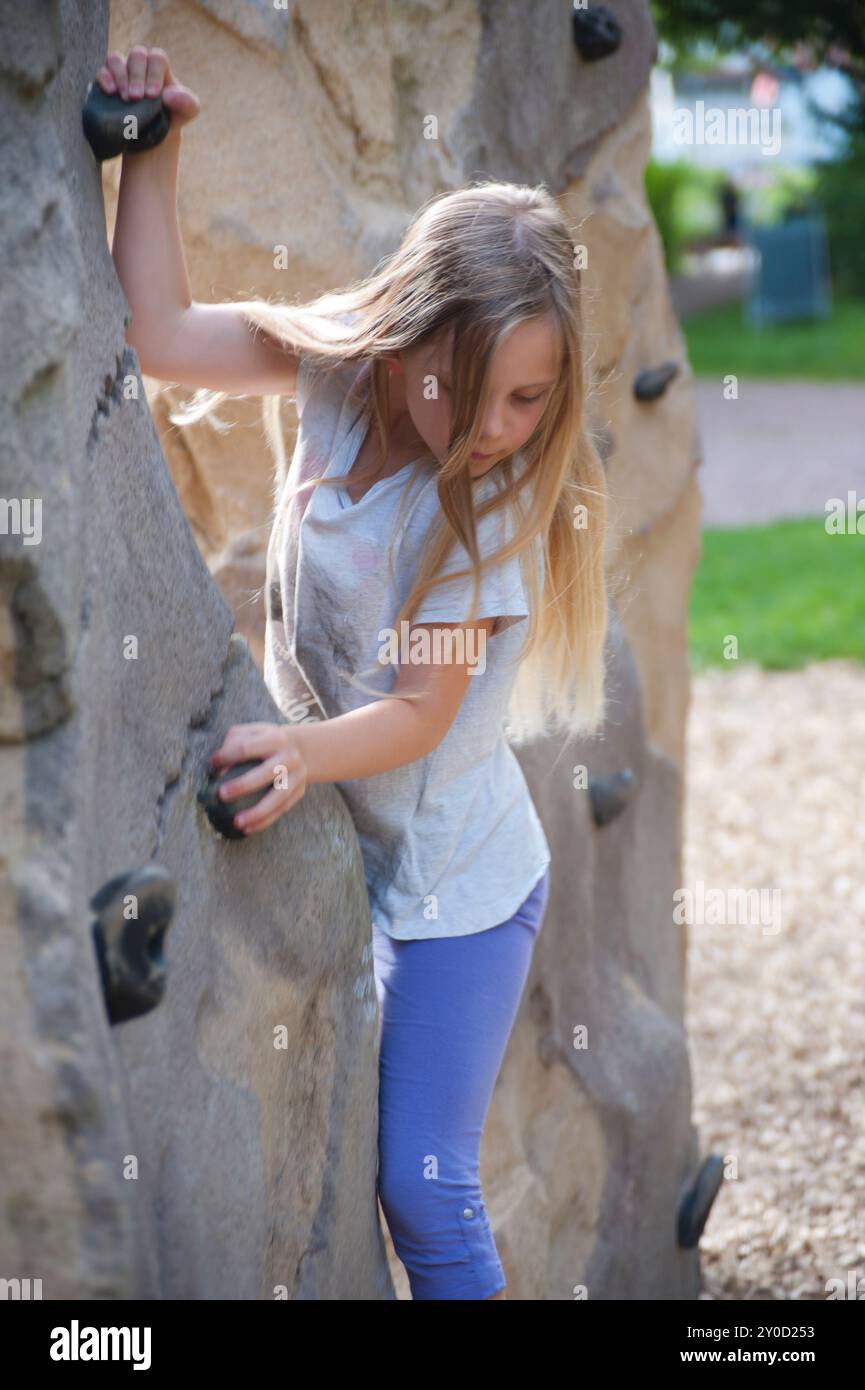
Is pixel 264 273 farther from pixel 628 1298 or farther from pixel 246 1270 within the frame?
pixel 628 1298

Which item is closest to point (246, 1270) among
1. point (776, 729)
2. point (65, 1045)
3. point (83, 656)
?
point (65, 1045)

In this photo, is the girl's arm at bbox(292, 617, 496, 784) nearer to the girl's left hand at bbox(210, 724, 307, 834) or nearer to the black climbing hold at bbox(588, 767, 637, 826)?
the girl's left hand at bbox(210, 724, 307, 834)

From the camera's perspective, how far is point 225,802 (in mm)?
1389

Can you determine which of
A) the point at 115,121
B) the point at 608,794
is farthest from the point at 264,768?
the point at 608,794

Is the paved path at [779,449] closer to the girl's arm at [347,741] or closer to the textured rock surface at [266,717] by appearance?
the textured rock surface at [266,717]

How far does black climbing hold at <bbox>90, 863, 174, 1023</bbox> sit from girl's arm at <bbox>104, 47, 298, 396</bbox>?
631mm

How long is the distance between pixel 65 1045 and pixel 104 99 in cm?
84

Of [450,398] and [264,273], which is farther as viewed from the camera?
[264,273]

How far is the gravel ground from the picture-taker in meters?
3.12

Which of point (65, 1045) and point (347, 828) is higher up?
point (347, 828)

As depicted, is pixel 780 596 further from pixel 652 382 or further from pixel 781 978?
pixel 652 382

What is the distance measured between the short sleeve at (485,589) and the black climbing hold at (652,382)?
50.3 inches

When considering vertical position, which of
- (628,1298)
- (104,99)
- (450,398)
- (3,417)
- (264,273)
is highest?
(264,273)

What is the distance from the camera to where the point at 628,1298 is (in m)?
2.55
